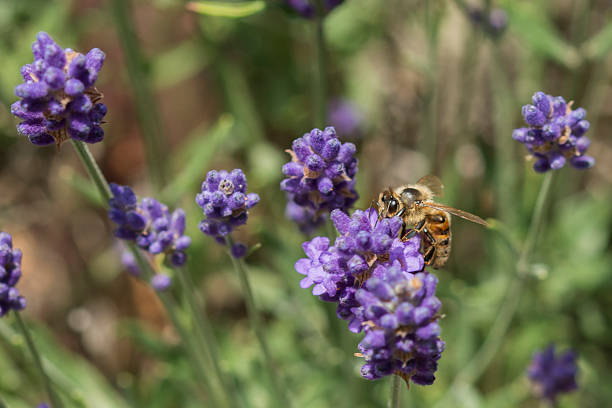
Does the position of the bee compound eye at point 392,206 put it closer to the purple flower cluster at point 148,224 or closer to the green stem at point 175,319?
the purple flower cluster at point 148,224

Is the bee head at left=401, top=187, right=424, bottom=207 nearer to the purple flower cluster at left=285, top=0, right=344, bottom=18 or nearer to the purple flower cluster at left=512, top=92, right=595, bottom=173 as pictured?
the purple flower cluster at left=512, top=92, right=595, bottom=173

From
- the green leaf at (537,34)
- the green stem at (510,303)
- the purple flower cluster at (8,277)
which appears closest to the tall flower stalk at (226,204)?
the purple flower cluster at (8,277)

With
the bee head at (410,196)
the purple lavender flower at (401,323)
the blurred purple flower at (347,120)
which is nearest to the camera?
the purple lavender flower at (401,323)

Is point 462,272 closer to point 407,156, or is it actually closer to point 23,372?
point 407,156

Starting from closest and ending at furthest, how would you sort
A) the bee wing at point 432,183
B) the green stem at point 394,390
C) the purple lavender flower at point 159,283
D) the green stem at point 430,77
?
the green stem at point 394,390
the purple lavender flower at point 159,283
the bee wing at point 432,183
the green stem at point 430,77

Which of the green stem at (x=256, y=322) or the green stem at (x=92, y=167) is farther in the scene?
the green stem at (x=256, y=322)

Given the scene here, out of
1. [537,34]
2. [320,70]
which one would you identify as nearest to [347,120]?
[537,34]

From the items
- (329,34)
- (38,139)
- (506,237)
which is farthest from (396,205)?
(329,34)
